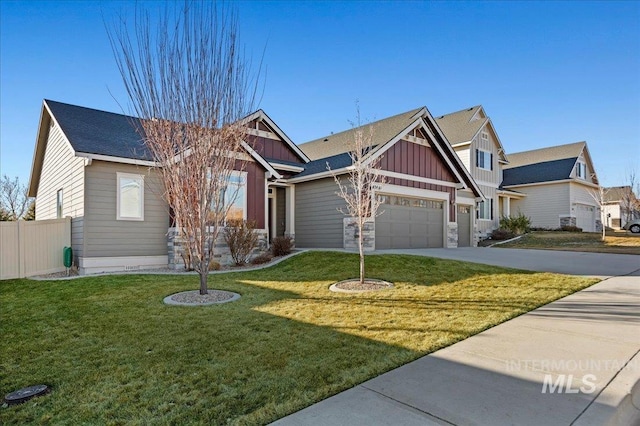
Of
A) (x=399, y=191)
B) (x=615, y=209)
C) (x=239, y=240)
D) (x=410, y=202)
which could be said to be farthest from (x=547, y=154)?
(x=239, y=240)

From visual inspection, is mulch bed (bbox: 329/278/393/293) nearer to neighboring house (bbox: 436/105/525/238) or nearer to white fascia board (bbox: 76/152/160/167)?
white fascia board (bbox: 76/152/160/167)

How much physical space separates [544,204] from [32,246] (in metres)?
31.8

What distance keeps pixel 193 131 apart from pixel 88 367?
483 centimetres

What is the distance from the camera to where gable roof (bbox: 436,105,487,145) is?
24469 millimetres

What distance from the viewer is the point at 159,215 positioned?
13.0 meters

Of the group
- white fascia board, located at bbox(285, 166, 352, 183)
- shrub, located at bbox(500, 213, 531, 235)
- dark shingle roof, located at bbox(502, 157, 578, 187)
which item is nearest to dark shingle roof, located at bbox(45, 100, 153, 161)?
white fascia board, located at bbox(285, 166, 352, 183)

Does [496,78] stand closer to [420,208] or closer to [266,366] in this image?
[420,208]

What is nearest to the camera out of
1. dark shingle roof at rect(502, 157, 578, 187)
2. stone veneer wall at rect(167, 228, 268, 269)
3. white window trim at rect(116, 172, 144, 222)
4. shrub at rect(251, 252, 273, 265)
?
white window trim at rect(116, 172, 144, 222)

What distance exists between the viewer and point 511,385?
11.5 ft

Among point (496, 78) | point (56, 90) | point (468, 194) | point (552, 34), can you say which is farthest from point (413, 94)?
point (56, 90)

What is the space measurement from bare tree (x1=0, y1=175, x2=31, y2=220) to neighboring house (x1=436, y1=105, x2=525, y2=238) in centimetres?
3269

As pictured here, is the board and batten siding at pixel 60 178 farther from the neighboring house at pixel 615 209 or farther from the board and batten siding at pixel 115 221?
the neighboring house at pixel 615 209

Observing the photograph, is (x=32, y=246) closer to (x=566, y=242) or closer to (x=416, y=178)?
(x=416, y=178)

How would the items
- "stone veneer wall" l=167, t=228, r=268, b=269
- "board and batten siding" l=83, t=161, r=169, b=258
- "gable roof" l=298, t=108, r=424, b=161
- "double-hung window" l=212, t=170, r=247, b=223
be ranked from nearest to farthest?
1. "board and batten siding" l=83, t=161, r=169, b=258
2. "stone veneer wall" l=167, t=228, r=268, b=269
3. "double-hung window" l=212, t=170, r=247, b=223
4. "gable roof" l=298, t=108, r=424, b=161
